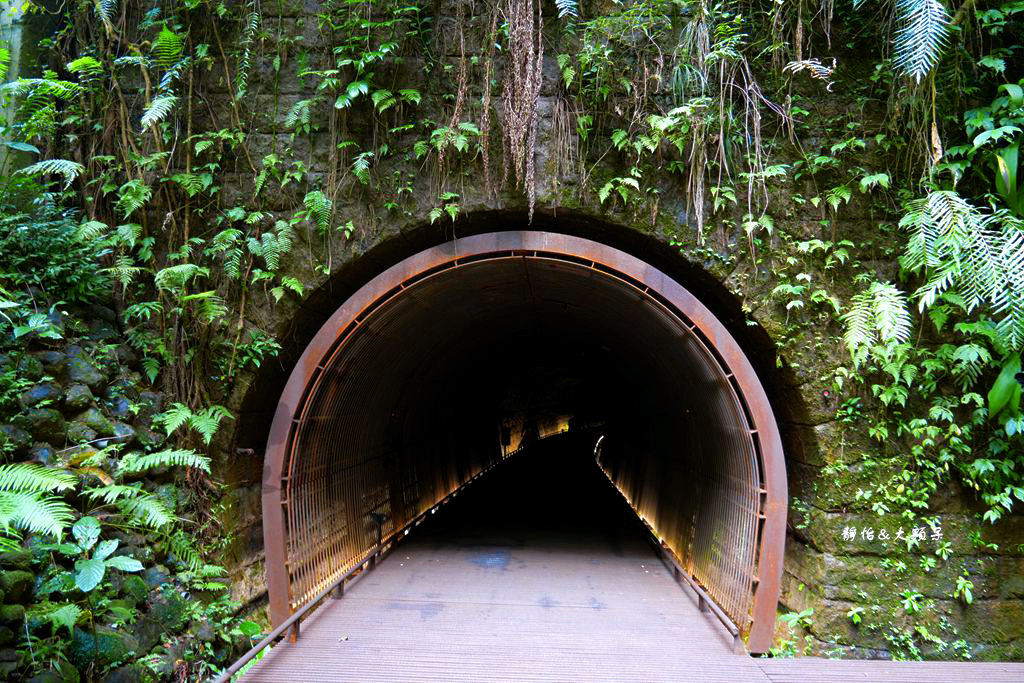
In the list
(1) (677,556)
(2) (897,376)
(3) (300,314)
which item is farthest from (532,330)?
(2) (897,376)

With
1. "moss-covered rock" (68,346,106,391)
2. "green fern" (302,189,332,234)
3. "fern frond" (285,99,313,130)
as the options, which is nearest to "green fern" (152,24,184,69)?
"fern frond" (285,99,313,130)

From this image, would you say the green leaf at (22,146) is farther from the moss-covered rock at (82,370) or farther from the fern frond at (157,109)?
the moss-covered rock at (82,370)

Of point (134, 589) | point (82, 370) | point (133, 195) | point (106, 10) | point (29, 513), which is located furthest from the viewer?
point (106, 10)

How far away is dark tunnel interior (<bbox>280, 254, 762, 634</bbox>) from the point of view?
4.74 m

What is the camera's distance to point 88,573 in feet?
10.8

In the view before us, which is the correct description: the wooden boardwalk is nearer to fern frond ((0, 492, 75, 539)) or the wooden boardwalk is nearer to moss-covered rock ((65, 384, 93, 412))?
fern frond ((0, 492, 75, 539))

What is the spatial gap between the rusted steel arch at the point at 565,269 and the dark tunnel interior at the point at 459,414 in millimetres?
25

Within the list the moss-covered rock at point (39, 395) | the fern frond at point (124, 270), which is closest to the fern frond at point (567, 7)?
the fern frond at point (124, 270)

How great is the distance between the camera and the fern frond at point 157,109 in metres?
4.48

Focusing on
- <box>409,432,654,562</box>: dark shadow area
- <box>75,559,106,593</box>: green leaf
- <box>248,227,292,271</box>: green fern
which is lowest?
<box>409,432,654,562</box>: dark shadow area

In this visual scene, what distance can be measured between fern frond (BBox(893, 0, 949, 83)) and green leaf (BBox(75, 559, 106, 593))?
5.94m

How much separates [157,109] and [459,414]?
7.23 metres

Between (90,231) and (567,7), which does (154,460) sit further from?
(567,7)

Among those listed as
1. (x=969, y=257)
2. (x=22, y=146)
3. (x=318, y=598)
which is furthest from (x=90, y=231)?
(x=969, y=257)
